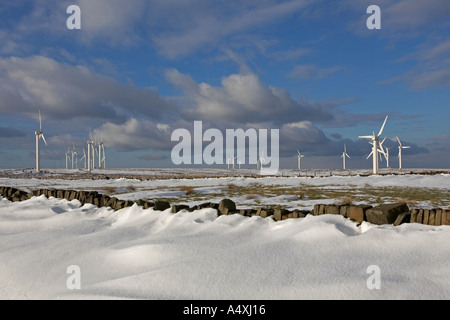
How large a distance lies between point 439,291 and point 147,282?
3.82 meters

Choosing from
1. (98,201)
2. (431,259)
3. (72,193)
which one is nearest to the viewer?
(431,259)

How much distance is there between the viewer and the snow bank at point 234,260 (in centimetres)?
433

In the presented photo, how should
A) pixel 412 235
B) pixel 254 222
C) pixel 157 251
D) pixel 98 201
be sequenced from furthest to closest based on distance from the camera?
pixel 98 201, pixel 254 222, pixel 157 251, pixel 412 235

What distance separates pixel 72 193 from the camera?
1268cm

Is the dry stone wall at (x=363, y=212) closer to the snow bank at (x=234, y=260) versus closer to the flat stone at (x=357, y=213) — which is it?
the flat stone at (x=357, y=213)

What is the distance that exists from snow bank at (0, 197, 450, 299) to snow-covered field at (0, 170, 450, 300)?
2 cm

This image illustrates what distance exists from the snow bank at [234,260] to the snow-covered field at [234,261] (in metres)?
0.02

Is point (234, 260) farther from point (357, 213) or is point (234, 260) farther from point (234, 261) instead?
point (357, 213)

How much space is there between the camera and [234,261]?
5270 millimetres

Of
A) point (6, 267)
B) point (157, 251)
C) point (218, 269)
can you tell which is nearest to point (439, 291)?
point (218, 269)

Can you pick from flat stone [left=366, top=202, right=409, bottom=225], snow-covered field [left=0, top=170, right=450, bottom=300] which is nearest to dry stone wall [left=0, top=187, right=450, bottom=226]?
flat stone [left=366, top=202, right=409, bottom=225]

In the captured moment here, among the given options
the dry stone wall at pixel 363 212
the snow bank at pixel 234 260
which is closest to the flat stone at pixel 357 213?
the dry stone wall at pixel 363 212

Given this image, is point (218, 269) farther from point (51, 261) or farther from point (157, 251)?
point (51, 261)

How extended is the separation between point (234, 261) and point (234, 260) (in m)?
0.04
